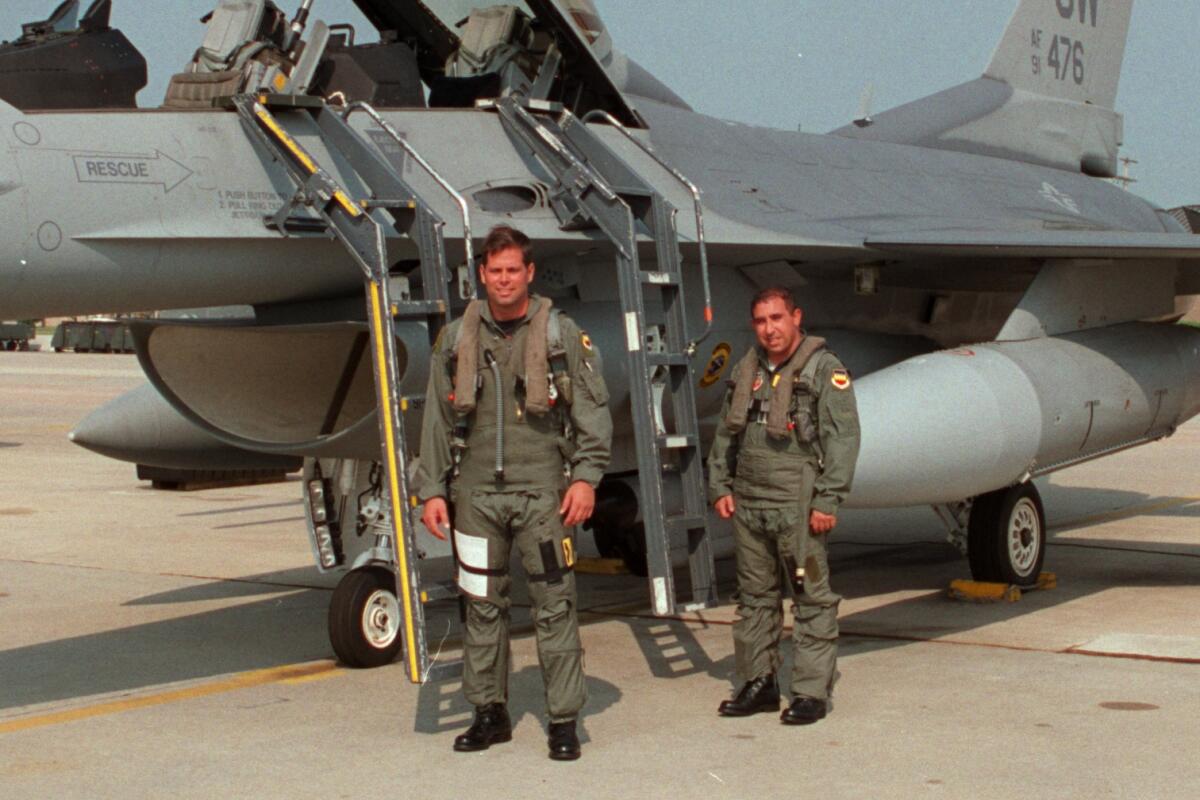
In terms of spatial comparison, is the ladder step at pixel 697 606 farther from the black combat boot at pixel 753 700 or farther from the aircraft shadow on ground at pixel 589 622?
the black combat boot at pixel 753 700

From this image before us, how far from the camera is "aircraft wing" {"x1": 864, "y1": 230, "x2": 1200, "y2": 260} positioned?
25.3ft

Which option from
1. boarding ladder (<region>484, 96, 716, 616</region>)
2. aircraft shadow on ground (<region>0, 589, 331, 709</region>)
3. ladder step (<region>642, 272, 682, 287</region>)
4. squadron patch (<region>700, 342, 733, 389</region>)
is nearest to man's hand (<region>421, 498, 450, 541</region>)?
boarding ladder (<region>484, 96, 716, 616</region>)

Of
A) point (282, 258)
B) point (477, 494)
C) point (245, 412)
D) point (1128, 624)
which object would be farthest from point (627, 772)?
point (1128, 624)

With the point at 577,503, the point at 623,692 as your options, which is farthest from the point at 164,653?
the point at 577,503

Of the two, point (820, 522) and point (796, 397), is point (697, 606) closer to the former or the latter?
point (820, 522)

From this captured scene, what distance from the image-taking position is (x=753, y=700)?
5602 mm

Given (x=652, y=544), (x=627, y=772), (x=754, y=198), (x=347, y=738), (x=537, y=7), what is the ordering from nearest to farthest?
1. (x=627, y=772)
2. (x=347, y=738)
3. (x=652, y=544)
4. (x=537, y=7)
5. (x=754, y=198)

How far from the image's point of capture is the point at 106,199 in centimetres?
559

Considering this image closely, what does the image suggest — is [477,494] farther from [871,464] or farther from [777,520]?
[871,464]

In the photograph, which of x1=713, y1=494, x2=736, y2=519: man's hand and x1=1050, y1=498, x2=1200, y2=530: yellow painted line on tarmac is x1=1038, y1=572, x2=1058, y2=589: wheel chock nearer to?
x1=1050, y1=498, x2=1200, y2=530: yellow painted line on tarmac

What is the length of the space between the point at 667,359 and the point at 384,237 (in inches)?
53.1

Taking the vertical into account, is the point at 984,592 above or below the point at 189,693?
below

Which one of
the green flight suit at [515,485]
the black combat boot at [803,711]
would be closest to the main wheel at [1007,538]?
the black combat boot at [803,711]

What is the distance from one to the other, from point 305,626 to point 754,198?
3.18 m
